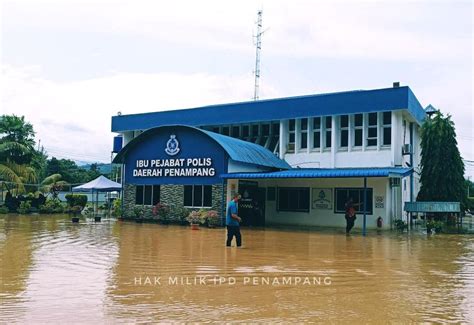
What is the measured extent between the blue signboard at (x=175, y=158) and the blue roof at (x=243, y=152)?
0.78ft

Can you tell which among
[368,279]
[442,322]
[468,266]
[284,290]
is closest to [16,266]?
[284,290]

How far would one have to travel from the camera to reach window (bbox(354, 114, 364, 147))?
82.7ft

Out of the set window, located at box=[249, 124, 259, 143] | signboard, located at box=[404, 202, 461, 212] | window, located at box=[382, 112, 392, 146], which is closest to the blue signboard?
window, located at box=[249, 124, 259, 143]

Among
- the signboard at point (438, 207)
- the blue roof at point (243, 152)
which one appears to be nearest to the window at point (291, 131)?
the blue roof at point (243, 152)

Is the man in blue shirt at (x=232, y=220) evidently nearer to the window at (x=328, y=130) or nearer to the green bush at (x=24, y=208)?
the window at (x=328, y=130)

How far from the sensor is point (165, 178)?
983 inches

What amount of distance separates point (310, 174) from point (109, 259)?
39.8 feet

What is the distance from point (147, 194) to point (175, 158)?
108 inches

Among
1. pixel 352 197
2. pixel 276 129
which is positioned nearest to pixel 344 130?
pixel 352 197

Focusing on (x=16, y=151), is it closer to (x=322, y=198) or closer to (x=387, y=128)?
(x=322, y=198)

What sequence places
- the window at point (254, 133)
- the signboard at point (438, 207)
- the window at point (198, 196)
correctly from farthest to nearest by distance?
the window at point (254, 133)
the window at point (198, 196)
the signboard at point (438, 207)

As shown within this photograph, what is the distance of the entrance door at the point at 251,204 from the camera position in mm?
23359

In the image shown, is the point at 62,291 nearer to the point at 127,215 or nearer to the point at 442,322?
the point at 442,322

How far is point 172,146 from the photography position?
24.8 m
